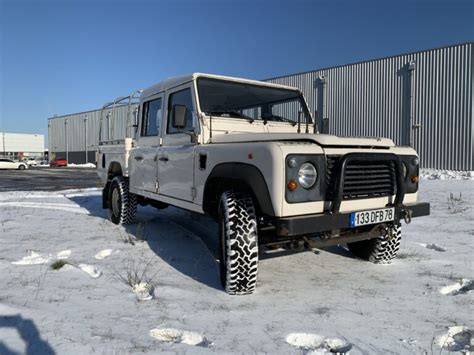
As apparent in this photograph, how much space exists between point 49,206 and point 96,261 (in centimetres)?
502

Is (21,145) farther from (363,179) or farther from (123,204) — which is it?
(363,179)

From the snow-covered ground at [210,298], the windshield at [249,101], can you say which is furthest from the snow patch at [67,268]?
the windshield at [249,101]

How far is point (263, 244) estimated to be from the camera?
3.81 meters

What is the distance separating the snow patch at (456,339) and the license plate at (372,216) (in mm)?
1048

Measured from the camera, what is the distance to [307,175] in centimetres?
333

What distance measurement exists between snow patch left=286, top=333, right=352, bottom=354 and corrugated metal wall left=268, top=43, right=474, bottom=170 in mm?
17250

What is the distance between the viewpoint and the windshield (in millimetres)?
4801

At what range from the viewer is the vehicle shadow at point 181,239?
4.37 meters

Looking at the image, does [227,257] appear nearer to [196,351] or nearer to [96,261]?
[196,351]

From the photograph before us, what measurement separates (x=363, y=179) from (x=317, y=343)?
1.57 meters

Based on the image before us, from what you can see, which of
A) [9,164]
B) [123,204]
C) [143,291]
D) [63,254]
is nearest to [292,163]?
[143,291]

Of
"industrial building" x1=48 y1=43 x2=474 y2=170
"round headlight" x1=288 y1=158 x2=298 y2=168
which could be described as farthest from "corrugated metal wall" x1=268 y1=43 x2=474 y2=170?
"round headlight" x1=288 y1=158 x2=298 y2=168

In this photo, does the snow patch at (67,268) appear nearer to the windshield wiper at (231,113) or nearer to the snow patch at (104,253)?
the snow patch at (104,253)

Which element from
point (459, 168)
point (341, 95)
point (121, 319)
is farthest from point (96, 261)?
point (341, 95)
